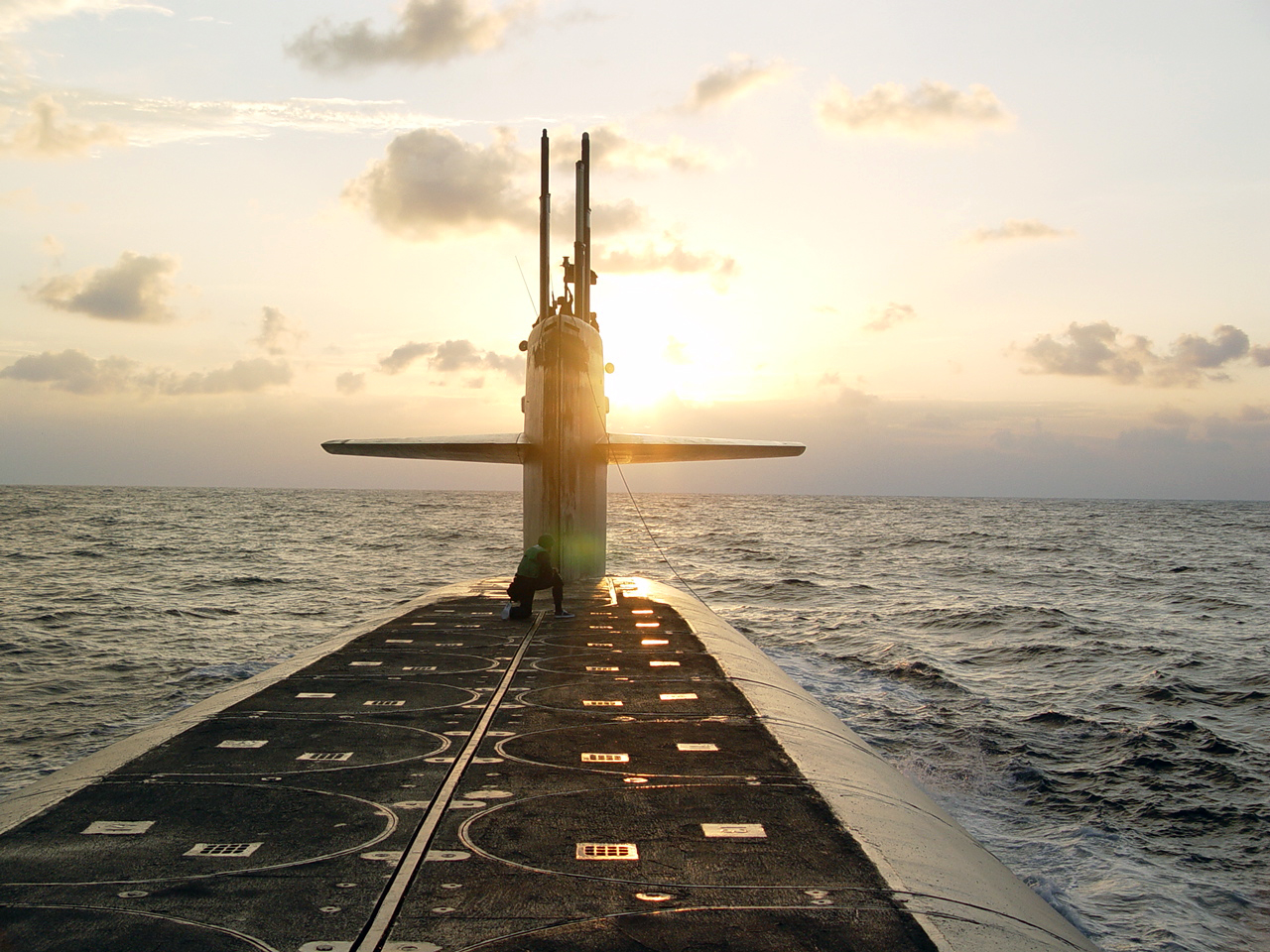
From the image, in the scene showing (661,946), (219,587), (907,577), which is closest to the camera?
(661,946)

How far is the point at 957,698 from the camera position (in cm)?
1620

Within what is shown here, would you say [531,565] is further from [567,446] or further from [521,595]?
[567,446]

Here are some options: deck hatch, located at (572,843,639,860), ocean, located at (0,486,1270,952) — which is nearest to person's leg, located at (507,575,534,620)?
ocean, located at (0,486,1270,952)

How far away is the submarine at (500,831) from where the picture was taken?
15.1 feet

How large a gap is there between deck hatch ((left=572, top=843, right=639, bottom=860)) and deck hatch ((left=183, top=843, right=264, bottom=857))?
79.0 inches

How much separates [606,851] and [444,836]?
1.06 metres

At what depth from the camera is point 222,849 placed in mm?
5570

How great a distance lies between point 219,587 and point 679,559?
2320cm

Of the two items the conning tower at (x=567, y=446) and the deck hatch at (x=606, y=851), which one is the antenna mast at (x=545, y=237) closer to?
the conning tower at (x=567, y=446)

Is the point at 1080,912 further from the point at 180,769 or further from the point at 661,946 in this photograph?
the point at 180,769

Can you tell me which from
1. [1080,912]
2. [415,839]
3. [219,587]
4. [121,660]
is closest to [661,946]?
[415,839]

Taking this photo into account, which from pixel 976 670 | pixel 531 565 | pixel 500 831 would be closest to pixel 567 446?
pixel 531 565

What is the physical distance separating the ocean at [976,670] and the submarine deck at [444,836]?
3.92 m

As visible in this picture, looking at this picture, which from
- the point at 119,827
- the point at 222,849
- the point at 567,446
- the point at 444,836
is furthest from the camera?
the point at 567,446
